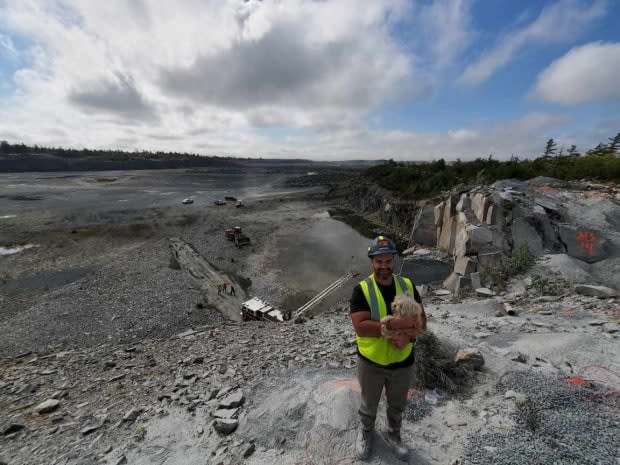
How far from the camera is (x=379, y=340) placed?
2893mm

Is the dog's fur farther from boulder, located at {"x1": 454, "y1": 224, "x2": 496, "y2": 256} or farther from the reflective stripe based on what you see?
boulder, located at {"x1": 454, "y1": 224, "x2": 496, "y2": 256}

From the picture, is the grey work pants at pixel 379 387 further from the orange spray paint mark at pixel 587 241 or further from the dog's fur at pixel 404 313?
the orange spray paint mark at pixel 587 241

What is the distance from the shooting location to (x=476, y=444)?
336 cm

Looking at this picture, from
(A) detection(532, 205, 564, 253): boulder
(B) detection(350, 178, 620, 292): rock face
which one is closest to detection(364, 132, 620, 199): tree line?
(B) detection(350, 178, 620, 292): rock face

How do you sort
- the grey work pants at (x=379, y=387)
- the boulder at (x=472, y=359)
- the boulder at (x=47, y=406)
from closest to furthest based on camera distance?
the grey work pants at (x=379, y=387) → the boulder at (x=472, y=359) → the boulder at (x=47, y=406)

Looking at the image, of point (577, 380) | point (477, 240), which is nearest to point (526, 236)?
point (477, 240)

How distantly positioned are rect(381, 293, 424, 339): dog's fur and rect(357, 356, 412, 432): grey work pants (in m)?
0.61

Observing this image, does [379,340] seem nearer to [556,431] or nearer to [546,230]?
[556,431]

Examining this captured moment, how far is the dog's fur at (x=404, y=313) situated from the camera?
257 centimetres

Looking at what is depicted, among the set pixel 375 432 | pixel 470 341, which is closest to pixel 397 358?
pixel 375 432

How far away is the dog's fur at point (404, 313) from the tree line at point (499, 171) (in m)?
22.3

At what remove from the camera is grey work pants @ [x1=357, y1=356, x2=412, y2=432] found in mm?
3006

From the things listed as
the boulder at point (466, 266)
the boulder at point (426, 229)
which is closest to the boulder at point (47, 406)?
the boulder at point (466, 266)

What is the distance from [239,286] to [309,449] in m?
15.4
